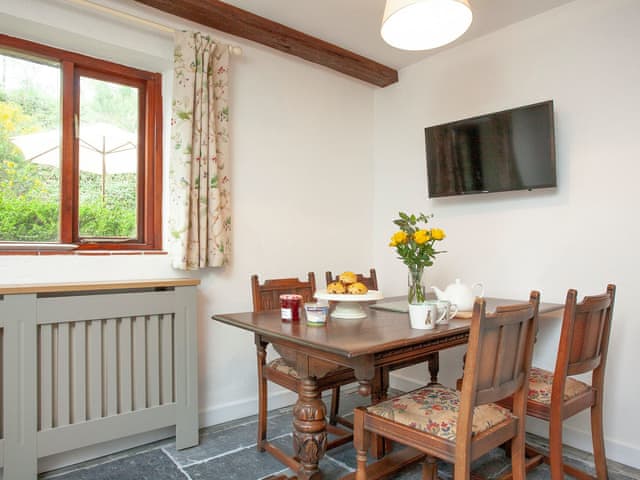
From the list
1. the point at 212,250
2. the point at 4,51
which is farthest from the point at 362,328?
the point at 4,51

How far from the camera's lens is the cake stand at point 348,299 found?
6.06ft

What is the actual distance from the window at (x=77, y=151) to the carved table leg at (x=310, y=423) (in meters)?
1.37

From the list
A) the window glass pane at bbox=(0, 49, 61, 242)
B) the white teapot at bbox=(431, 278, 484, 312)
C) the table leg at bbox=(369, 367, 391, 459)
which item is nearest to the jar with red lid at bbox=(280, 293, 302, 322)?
the table leg at bbox=(369, 367, 391, 459)

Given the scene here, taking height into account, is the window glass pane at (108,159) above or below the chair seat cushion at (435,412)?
above

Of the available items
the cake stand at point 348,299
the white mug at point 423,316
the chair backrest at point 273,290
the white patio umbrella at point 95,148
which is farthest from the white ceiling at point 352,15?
the white mug at point 423,316

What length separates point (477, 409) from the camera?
160cm

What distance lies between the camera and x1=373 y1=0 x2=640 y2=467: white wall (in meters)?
2.30

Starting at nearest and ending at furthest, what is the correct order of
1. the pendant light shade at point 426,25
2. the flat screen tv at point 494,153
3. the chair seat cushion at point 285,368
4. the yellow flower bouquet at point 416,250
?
the pendant light shade at point 426,25
the yellow flower bouquet at point 416,250
the chair seat cushion at point 285,368
the flat screen tv at point 494,153

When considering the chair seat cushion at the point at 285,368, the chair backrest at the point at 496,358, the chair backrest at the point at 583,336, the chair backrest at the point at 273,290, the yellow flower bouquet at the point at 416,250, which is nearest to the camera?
the chair backrest at the point at 496,358

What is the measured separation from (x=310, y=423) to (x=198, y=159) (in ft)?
5.00

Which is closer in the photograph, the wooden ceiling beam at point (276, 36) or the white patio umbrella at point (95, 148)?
the white patio umbrella at point (95, 148)

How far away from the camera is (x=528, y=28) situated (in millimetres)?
2689

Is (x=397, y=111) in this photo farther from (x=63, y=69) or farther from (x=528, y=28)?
(x=63, y=69)

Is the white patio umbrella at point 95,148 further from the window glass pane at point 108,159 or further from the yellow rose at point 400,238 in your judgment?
the yellow rose at point 400,238
